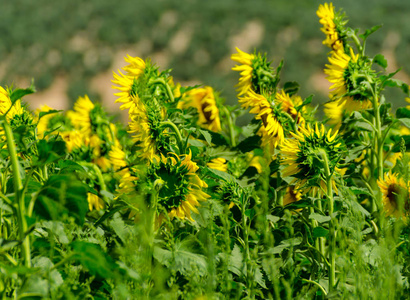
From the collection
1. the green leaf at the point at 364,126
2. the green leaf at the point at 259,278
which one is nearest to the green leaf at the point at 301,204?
the green leaf at the point at 259,278

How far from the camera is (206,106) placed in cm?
215

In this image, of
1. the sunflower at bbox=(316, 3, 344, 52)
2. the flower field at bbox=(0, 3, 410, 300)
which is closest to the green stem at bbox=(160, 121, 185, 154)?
the flower field at bbox=(0, 3, 410, 300)

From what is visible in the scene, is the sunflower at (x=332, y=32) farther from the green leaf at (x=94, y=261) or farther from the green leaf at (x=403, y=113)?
the green leaf at (x=94, y=261)

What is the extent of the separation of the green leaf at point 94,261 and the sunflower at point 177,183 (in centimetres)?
32

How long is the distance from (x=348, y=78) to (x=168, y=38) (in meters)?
10.3

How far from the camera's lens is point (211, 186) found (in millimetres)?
1620

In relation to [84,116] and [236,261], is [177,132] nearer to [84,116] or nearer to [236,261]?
[236,261]

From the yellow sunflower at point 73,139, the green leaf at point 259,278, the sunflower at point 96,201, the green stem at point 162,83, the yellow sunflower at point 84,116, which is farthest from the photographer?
the yellow sunflower at point 84,116

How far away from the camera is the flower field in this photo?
1120 mm

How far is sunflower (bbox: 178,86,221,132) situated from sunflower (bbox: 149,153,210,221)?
67 centimetres

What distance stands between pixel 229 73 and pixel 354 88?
27.6 feet

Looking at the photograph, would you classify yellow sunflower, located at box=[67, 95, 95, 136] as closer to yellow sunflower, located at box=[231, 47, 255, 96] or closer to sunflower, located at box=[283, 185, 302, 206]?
yellow sunflower, located at box=[231, 47, 255, 96]

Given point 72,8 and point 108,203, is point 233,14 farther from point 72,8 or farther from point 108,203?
point 108,203

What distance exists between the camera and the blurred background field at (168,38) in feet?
34.1
